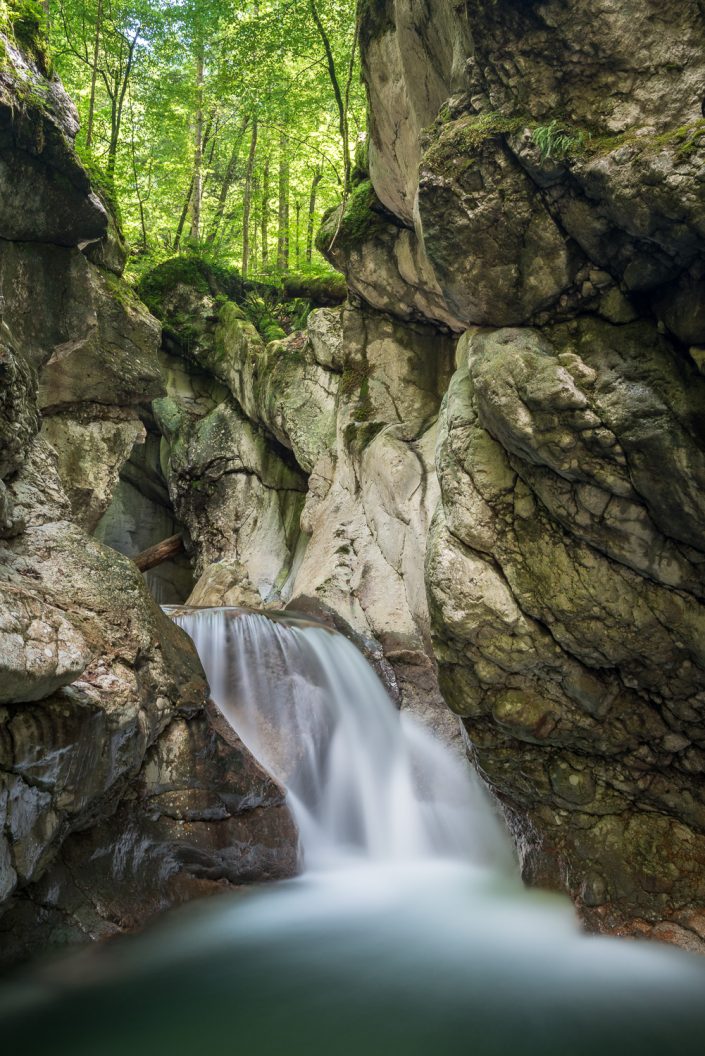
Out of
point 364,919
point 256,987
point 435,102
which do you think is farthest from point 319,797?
point 435,102

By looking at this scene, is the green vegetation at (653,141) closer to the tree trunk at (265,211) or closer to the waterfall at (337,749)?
the waterfall at (337,749)

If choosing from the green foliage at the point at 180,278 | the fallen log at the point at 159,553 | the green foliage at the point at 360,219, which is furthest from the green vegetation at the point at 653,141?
the green foliage at the point at 180,278

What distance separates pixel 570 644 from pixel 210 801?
3.65m

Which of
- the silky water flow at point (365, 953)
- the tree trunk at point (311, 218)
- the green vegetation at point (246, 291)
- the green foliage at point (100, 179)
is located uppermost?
the tree trunk at point (311, 218)

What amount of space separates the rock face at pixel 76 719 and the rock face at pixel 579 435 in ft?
8.15

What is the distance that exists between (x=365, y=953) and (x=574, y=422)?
4630 mm

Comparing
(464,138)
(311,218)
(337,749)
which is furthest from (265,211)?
(337,749)

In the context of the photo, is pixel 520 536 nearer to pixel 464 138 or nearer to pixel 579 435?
pixel 579 435

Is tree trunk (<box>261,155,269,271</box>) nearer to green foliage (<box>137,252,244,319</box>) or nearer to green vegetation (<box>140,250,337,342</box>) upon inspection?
green vegetation (<box>140,250,337,342</box>)

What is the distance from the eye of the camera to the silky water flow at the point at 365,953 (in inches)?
179

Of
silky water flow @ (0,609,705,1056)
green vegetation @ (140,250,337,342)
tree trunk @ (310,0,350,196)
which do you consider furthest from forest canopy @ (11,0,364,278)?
silky water flow @ (0,609,705,1056)

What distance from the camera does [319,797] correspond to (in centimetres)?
818

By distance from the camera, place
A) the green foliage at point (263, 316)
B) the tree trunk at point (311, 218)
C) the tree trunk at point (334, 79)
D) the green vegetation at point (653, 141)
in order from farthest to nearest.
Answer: the tree trunk at point (311, 218)
the green foliage at point (263, 316)
the tree trunk at point (334, 79)
the green vegetation at point (653, 141)

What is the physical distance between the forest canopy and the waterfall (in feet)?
24.2
